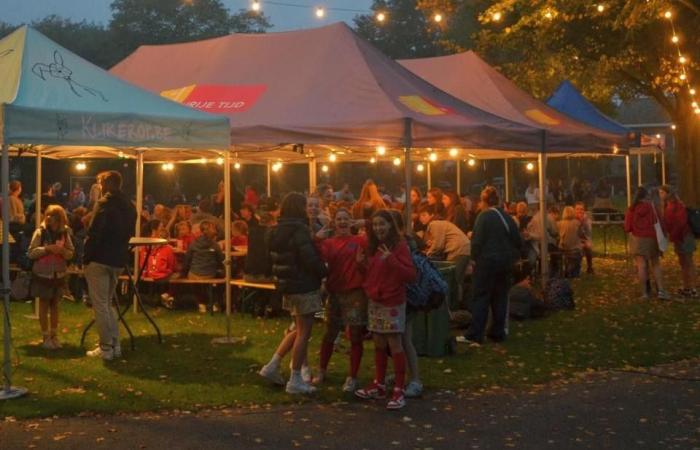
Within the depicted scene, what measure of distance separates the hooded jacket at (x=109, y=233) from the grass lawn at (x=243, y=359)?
104 cm

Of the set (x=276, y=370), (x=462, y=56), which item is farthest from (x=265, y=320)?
(x=462, y=56)

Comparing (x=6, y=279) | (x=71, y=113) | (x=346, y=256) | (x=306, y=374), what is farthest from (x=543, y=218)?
(x=6, y=279)

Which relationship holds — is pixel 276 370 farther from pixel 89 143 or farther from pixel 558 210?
pixel 558 210

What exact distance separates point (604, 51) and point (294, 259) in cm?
1947

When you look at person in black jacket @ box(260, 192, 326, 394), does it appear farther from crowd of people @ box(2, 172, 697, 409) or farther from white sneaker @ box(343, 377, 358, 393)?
white sneaker @ box(343, 377, 358, 393)

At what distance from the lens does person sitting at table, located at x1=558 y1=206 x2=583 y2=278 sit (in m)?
16.3

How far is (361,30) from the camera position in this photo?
63.1m

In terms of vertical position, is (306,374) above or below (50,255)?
below

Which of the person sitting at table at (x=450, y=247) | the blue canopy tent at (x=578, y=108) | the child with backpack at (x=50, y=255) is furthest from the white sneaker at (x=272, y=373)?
the blue canopy tent at (x=578, y=108)

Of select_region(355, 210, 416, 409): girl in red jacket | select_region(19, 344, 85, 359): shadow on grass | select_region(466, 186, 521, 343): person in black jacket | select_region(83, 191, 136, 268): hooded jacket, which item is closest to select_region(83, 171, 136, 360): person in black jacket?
select_region(83, 191, 136, 268): hooded jacket

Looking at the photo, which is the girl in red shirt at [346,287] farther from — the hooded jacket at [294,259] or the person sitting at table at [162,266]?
the person sitting at table at [162,266]

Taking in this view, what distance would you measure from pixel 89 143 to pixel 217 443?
10.3 ft

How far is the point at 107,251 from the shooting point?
916 centimetres

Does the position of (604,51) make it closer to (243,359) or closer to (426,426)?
(243,359)
